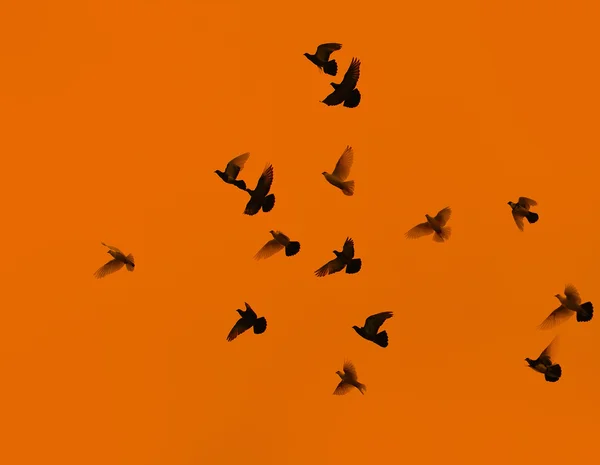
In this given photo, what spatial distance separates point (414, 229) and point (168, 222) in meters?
2.50

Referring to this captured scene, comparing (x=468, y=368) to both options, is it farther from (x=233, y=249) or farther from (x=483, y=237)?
(x=233, y=249)

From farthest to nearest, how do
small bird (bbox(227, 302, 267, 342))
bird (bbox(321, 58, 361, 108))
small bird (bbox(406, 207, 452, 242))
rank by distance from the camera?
small bird (bbox(406, 207, 452, 242)) → small bird (bbox(227, 302, 267, 342)) → bird (bbox(321, 58, 361, 108))

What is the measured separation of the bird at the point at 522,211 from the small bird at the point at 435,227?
55 cm

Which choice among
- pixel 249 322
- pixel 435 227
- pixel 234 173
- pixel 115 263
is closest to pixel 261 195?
pixel 234 173

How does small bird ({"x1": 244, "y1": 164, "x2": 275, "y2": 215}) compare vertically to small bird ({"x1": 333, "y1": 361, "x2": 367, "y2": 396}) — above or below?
above

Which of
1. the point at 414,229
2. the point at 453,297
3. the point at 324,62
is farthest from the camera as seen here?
the point at 453,297

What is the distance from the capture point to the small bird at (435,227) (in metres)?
12.5

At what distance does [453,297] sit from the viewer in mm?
13453

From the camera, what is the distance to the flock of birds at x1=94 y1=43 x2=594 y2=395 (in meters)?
11.8

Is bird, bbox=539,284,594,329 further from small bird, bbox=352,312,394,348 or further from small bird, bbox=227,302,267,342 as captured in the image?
small bird, bbox=227,302,267,342

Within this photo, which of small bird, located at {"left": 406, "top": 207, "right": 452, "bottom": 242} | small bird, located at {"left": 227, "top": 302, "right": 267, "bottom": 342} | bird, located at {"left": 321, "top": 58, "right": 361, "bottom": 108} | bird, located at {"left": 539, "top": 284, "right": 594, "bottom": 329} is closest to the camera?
bird, located at {"left": 321, "top": 58, "right": 361, "bottom": 108}

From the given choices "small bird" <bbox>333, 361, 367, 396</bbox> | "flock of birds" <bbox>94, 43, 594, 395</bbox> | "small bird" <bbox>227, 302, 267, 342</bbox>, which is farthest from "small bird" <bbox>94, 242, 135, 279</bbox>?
"small bird" <bbox>333, 361, 367, 396</bbox>

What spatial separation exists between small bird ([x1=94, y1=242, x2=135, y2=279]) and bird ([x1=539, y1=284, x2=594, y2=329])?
3.53 m

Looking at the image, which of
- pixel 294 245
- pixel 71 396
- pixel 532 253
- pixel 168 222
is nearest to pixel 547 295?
pixel 532 253
